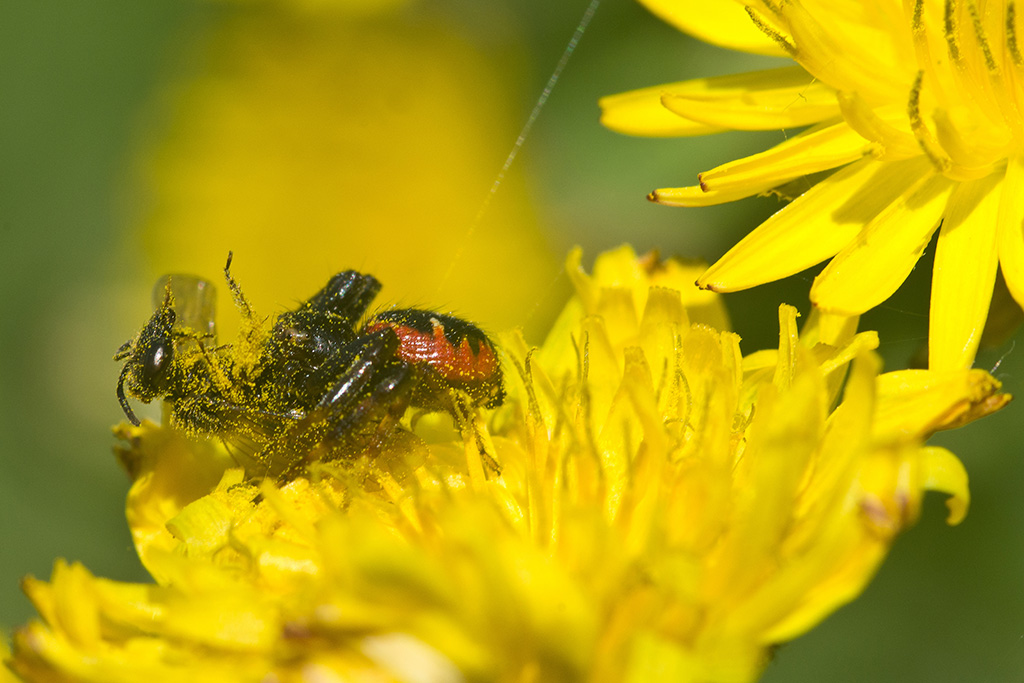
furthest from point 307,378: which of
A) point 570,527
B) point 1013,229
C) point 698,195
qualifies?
point 1013,229

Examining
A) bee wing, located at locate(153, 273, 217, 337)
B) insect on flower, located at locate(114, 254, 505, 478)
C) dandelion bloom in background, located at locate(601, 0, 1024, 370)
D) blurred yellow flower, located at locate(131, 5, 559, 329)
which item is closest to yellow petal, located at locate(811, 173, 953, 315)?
dandelion bloom in background, located at locate(601, 0, 1024, 370)

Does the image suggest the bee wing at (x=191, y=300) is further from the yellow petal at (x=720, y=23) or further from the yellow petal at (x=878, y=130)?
the yellow petal at (x=878, y=130)

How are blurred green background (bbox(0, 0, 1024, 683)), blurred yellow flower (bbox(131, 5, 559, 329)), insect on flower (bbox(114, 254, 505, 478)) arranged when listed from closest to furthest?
insect on flower (bbox(114, 254, 505, 478)) → blurred green background (bbox(0, 0, 1024, 683)) → blurred yellow flower (bbox(131, 5, 559, 329))

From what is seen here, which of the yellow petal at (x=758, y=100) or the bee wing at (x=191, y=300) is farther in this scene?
the bee wing at (x=191, y=300)

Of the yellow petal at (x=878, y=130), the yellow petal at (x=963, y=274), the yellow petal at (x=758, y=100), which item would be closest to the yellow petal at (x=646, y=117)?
the yellow petal at (x=758, y=100)

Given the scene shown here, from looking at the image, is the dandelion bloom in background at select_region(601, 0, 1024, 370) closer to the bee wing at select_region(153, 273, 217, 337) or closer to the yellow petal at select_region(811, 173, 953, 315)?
the yellow petal at select_region(811, 173, 953, 315)

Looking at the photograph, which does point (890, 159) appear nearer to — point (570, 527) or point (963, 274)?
point (963, 274)

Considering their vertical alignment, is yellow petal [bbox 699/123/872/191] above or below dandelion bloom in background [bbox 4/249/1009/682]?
above
